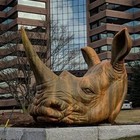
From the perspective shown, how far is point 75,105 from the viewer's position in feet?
30.2

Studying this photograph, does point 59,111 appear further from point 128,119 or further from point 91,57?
point 128,119

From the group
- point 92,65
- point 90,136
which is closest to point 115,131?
point 90,136

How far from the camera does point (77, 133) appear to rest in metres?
8.46

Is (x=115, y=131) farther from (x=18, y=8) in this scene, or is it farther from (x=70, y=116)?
(x=18, y=8)

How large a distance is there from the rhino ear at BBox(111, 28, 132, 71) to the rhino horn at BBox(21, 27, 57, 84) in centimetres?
167

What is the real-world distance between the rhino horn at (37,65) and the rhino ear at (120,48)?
65.8 inches

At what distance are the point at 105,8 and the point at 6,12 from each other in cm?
1885

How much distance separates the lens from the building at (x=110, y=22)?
2852 inches

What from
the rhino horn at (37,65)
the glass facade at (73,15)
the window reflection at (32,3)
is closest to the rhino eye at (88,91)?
the rhino horn at (37,65)

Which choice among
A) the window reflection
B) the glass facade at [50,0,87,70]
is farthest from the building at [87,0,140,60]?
the window reflection

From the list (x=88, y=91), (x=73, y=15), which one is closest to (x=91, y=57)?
(x=88, y=91)

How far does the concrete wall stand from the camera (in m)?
8.23

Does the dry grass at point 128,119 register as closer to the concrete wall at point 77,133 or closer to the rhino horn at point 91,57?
the rhino horn at point 91,57

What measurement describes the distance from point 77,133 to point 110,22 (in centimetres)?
6703
